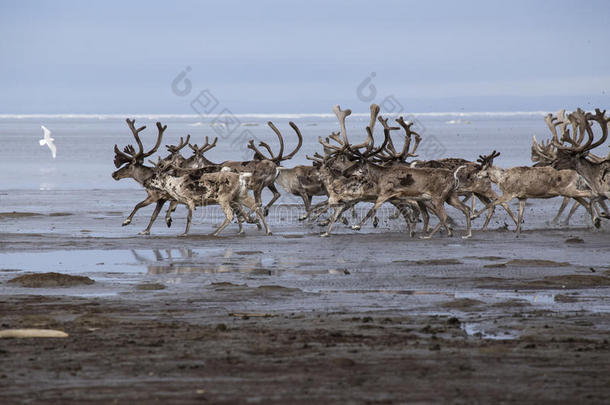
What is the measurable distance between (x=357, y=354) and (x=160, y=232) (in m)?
12.6

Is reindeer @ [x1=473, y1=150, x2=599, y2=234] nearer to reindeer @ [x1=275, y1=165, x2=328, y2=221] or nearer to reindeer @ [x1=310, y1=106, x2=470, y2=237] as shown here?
reindeer @ [x1=310, y1=106, x2=470, y2=237]

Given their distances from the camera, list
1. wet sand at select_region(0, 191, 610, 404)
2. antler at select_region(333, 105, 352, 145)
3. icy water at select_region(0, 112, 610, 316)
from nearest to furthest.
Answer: wet sand at select_region(0, 191, 610, 404), icy water at select_region(0, 112, 610, 316), antler at select_region(333, 105, 352, 145)

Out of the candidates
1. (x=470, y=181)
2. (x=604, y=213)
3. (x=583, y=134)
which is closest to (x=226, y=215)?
(x=470, y=181)

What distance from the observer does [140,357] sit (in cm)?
826

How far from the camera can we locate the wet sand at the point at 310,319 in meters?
7.33

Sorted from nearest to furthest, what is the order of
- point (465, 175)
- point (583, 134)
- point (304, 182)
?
point (465, 175) → point (583, 134) → point (304, 182)

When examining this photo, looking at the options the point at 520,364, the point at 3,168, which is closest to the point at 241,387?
the point at 520,364

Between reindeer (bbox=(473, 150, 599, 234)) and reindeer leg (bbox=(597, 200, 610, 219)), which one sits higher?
reindeer (bbox=(473, 150, 599, 234))

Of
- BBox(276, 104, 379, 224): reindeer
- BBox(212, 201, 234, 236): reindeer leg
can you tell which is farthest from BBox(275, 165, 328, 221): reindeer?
BBox(212, 201, 234, 236): reindeer leg

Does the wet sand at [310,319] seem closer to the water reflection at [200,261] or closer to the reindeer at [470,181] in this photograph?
the water reflection at [200,261]

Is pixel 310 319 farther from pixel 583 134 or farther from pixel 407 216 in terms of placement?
pixel 583 134

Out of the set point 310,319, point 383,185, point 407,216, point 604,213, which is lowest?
point 604,213

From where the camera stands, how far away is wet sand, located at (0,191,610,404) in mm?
7328

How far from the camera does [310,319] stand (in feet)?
33.6
